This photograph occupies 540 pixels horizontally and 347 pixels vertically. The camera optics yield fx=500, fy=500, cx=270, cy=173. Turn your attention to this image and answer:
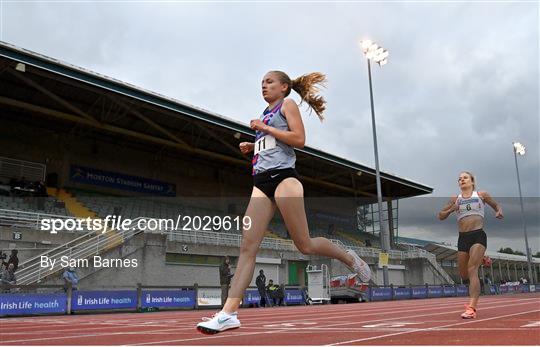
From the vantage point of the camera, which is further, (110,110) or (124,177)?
(124,177)

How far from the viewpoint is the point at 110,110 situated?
1065 inches

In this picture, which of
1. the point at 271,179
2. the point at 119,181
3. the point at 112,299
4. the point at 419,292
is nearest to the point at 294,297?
the point at 112,299

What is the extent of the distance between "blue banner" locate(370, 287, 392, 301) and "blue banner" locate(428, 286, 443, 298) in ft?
17.4

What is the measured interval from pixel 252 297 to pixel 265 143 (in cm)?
1663

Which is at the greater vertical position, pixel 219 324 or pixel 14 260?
pixel 14 260

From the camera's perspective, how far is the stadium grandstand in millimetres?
20703

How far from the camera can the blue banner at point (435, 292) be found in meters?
30.6

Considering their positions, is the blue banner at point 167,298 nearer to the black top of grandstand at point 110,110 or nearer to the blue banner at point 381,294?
the black top of grandstand at point 110,110

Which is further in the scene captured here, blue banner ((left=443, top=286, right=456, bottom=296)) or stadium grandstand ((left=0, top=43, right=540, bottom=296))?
blue banner ((left=443, top=286, right=456, bottom=296))

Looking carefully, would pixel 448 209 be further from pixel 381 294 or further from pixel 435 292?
pixel 435 292

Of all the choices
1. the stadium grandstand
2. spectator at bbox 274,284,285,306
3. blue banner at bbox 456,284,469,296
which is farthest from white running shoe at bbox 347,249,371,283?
blue banner at bbox 456,284,469,296

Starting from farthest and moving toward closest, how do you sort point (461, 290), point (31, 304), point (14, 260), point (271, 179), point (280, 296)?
1. point (461, 290)
2. point (280, 296)
3. point (14, 260)
4. point (31, 304)
5. point (271, 179)

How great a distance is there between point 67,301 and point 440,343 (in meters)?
14.0

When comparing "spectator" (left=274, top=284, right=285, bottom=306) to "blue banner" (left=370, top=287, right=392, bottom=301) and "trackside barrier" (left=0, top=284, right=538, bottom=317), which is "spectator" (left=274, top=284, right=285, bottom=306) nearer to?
"trackside barrier" (left=0, top=284, right=538, bottom=317)
